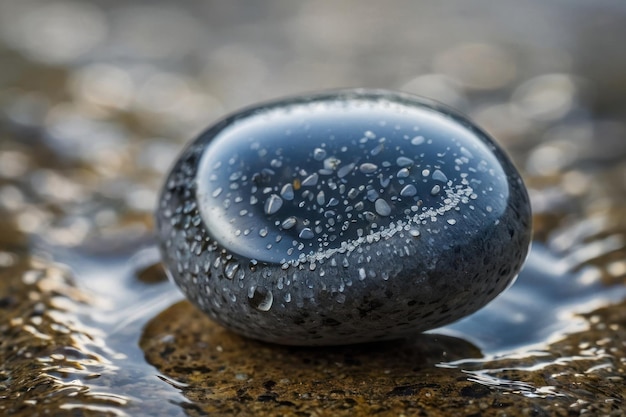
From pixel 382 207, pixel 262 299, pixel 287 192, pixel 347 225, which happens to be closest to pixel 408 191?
pixel 382 207

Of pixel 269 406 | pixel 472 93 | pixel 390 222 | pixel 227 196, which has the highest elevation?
pixel 472 93

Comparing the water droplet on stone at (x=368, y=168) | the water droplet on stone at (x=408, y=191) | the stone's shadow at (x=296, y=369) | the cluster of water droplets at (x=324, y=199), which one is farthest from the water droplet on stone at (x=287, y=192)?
the stone's shadow at (x=296, y=369)

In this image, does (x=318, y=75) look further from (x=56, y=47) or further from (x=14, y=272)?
(x=14, y=272)

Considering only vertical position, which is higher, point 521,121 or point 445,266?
point 521,121

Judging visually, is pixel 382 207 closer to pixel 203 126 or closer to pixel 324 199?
pixel 324 199

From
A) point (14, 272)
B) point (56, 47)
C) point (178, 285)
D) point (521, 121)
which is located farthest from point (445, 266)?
point (56, 47)

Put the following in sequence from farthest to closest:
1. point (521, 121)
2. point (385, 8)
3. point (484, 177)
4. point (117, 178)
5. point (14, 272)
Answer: point (385, 8)
point (521, 121)
point (117, 178)
point (14, 272)
point (484, 177)

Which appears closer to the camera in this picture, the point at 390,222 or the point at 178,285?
the point at 390,222

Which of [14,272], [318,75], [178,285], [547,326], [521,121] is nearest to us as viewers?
[178,285]
